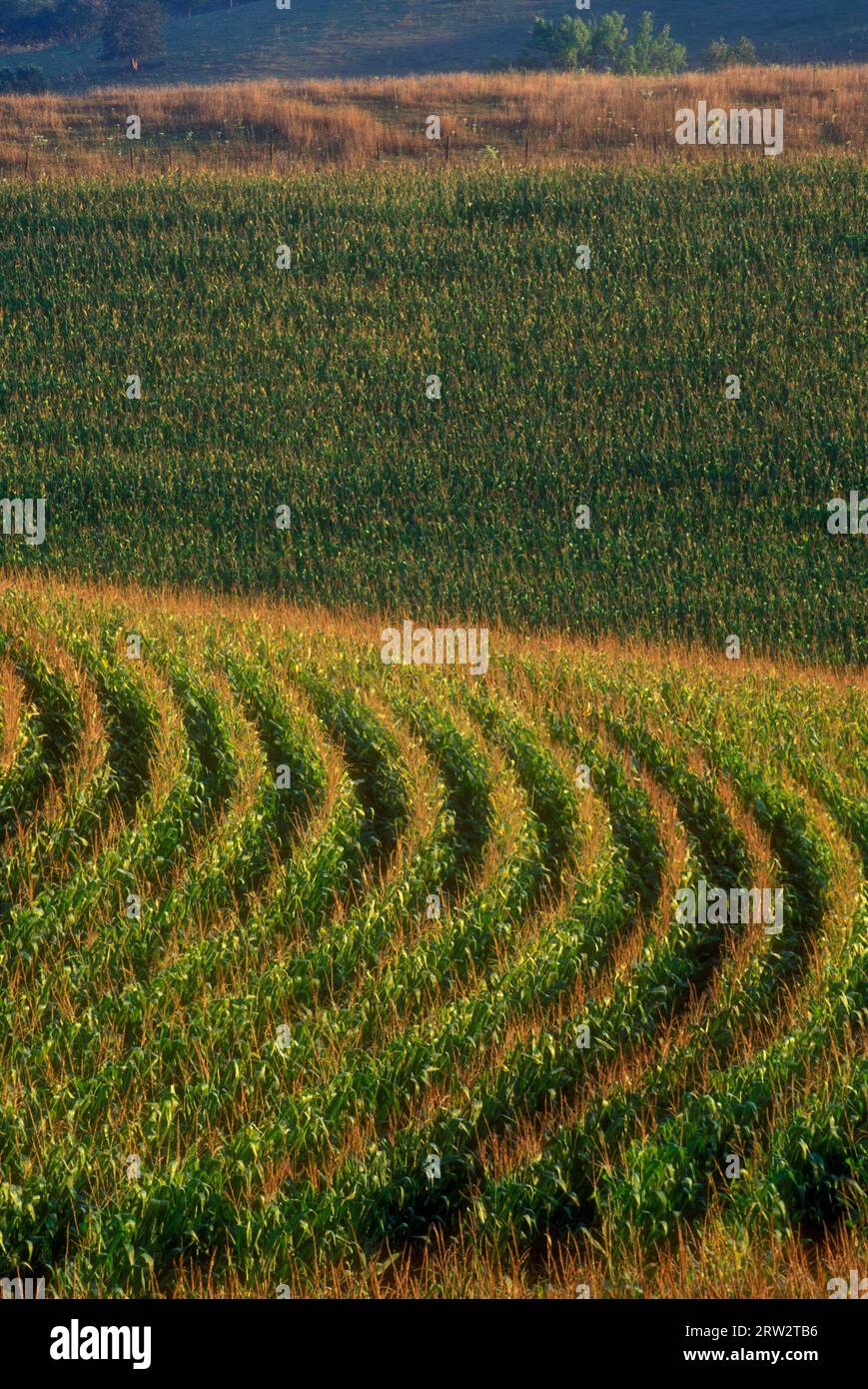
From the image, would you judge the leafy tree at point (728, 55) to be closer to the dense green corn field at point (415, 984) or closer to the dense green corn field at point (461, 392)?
the dense green corn field at point (461, 392)

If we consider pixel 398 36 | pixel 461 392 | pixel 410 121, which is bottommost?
pixel 461 392

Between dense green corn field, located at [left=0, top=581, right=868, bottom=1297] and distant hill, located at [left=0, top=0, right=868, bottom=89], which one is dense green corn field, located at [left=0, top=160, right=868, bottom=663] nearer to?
dense green corn field, located at [left=0, top=581, right=868, bottom=1297]

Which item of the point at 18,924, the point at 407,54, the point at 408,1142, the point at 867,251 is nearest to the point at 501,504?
the point at 867,251

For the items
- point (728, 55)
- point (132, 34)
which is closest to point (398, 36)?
point (132, 34)

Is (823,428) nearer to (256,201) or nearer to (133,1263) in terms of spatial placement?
(256,201)

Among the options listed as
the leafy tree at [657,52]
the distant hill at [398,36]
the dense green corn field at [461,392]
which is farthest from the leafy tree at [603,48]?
the dense green corn field at [461,392]

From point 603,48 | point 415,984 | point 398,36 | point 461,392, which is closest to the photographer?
point 415,984

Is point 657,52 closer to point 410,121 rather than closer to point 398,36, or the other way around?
point 398,36
